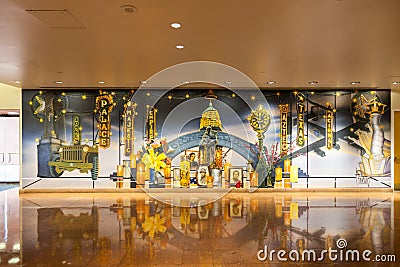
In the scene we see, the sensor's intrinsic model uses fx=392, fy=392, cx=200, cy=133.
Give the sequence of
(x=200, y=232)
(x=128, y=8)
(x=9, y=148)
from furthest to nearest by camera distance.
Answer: (x=9, y=148)
(x=200, y=232)
(x=128, y=8)

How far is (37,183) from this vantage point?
11180mm

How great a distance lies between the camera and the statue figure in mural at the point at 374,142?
1116 centimetres

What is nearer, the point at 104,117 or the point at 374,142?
the point at 374,142

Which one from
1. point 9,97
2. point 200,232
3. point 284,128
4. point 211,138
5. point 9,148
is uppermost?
point 9,97

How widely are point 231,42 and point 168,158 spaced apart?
19.4 ft

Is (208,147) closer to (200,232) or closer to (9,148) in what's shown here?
(200,232)

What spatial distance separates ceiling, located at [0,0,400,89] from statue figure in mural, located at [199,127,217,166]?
2.54 metres

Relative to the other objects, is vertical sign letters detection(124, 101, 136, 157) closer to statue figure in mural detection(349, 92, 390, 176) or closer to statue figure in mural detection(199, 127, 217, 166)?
statue figure in mural detection(199, 127, 217, 166)

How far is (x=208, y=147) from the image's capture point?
37.6 ft

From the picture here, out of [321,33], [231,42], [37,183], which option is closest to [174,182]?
[37,183]

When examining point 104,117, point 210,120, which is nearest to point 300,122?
point 210,120

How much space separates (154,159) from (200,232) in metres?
5.66

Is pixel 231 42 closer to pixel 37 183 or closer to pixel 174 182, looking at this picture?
pixel 174 182

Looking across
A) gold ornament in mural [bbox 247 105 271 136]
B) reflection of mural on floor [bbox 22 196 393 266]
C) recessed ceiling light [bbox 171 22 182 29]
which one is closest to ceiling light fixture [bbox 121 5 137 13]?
recessed ceiling light [bbox 171 22 182 29]
